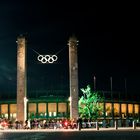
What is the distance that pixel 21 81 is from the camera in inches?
2400

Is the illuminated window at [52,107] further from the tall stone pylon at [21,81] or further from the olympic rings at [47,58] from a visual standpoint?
the tall stone pylon at [21,81]

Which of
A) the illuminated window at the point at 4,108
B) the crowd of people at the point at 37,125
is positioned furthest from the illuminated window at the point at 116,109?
the crowd of people at the point at 37,125

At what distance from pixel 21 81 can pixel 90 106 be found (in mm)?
27386

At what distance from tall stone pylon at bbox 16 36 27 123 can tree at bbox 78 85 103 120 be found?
25.1 meters

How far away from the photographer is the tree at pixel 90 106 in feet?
278

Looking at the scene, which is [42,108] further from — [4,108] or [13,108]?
[4,108]

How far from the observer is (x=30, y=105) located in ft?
290

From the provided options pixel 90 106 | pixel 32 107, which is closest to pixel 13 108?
pixel 32 107

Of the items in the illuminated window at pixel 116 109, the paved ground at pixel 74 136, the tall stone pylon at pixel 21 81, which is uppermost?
the tall stone pylon at pixel 21 81

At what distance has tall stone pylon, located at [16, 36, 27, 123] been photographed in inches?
2360

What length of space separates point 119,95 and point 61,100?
17021 millimetres

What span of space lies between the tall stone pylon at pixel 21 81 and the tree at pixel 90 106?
82.5 feet

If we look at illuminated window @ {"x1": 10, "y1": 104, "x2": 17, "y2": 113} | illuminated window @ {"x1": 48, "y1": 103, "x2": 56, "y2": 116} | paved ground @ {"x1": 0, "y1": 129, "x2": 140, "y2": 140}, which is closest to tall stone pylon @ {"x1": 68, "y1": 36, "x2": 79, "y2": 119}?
paved ground @ {"x1": 0, "y1": 129, "x2": 140, "y2": 140}

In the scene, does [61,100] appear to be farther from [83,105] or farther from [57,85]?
[57,85]
